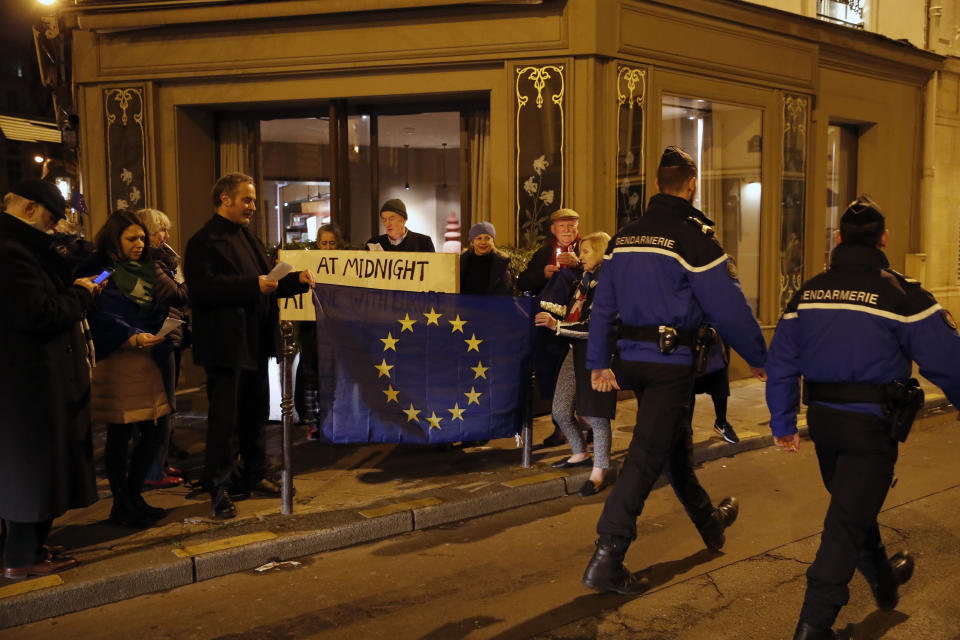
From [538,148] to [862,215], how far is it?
252 inches

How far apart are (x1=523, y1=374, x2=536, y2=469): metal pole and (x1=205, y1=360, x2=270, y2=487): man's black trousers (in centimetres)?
195

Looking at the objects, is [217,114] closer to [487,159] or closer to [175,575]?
[487,159]

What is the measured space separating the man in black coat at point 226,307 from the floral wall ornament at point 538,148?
170 inches

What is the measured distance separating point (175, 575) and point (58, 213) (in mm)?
2065

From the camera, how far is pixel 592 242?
21.2ft

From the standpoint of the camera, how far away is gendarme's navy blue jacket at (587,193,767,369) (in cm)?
450

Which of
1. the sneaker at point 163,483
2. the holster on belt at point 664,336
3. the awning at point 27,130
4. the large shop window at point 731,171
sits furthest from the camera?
the awning at point 27,130

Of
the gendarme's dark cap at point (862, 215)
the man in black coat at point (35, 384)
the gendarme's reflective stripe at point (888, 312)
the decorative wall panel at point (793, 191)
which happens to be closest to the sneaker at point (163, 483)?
the man in black coat at point (35, 384)

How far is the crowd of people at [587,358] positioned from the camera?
3742mm

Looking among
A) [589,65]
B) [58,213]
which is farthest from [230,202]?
[589,65]

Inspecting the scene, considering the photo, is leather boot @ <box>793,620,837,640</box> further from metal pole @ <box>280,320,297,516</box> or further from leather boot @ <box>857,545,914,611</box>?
metal pole @ <box>280,320,297,516</box>

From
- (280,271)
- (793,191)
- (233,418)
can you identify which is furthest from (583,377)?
(793,191)

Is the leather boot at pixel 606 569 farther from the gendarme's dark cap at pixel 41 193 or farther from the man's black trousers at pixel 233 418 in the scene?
the gendarme's dark cap at pixel 41 193

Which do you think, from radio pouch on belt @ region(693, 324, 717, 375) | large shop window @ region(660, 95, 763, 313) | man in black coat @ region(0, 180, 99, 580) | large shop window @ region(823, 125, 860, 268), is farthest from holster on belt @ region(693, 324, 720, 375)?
large shop window @ region(823, 125, 860, 268)
